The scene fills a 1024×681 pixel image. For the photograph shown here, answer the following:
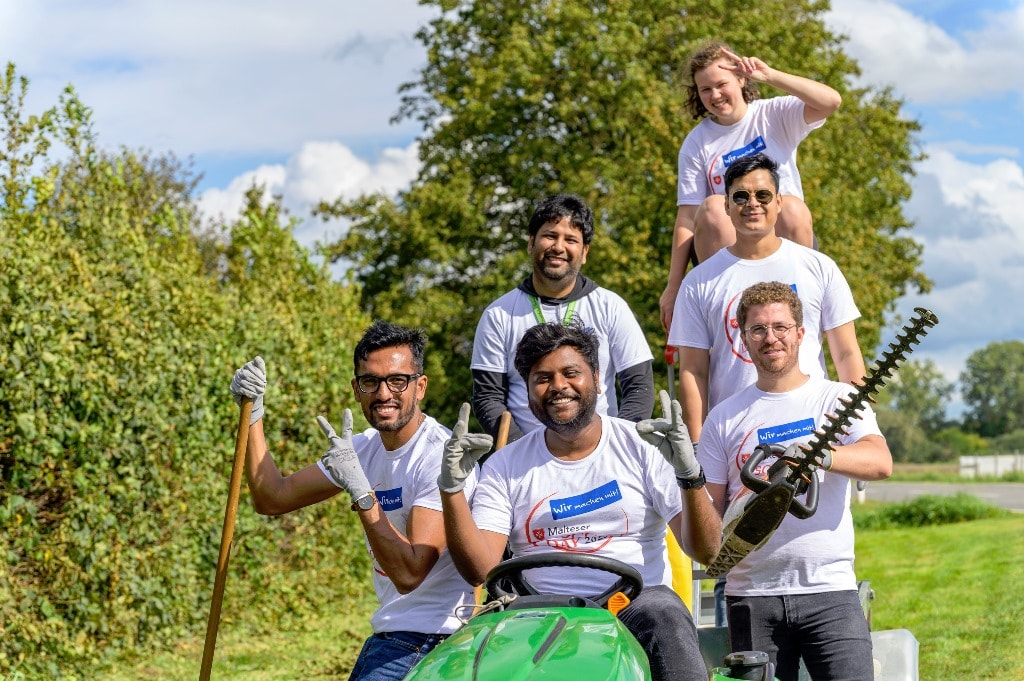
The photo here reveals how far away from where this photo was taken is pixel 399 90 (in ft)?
85.9

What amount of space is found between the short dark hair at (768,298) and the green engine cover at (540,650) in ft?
4.61

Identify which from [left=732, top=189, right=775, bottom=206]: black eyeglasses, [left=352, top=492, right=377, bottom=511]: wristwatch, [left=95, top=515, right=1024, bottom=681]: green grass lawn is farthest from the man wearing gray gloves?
[left=95, top=515, right=1024, bottom=681]: green grass lawn

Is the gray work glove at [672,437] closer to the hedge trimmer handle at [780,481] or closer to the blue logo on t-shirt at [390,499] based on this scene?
the hedge trimmer handle at [780,481]

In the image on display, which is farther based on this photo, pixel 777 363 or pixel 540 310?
pixel 540 310

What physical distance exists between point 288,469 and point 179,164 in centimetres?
1905

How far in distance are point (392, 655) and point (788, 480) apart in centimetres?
146

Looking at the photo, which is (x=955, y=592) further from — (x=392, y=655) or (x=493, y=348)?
(x=392, y=655)

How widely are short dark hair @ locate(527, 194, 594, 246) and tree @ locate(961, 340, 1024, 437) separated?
10681 cm

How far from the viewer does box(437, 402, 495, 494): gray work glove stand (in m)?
3.88

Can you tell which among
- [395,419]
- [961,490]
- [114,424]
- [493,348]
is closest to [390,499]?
[395,419]

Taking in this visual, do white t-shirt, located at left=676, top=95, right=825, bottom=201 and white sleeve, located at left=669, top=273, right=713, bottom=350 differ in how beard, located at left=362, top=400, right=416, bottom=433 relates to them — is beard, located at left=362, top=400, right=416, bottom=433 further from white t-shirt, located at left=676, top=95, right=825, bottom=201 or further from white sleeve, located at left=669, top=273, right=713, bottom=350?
white t-shirt, located at left=676, top=95, right=825, bottom=201

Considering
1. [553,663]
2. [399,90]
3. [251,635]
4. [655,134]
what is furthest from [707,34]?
[553,663]

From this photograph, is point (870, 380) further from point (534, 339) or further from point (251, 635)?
point (251, 635)

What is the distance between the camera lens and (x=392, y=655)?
4.36 meters
